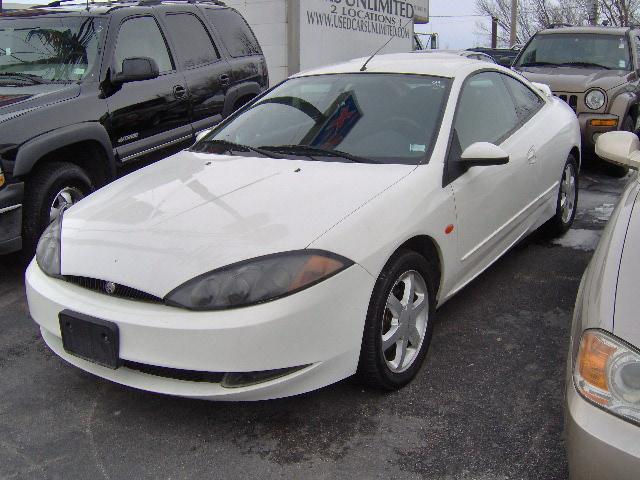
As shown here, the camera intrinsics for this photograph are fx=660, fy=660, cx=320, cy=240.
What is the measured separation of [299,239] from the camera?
267 cm

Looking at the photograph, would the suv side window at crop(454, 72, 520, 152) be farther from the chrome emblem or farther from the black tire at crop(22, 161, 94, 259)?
the black tire at crop(22, 161, 94, 259)

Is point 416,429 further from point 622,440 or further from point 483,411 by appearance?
point 622,440

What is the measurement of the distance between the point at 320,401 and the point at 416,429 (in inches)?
18.5

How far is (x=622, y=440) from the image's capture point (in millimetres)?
1781

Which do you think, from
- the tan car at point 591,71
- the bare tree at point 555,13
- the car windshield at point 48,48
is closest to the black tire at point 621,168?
the tan car at point 591,71

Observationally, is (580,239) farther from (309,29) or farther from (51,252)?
(309,29)

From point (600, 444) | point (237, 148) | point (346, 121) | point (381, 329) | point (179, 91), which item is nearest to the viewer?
point (600, 444)

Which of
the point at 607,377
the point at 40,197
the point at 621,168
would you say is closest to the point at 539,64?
the point at 621,168

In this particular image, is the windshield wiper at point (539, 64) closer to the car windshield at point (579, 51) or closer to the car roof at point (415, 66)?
the car windshield at point (579, 51)

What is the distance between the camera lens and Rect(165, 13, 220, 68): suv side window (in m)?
5.95

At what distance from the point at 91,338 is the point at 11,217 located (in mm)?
1997

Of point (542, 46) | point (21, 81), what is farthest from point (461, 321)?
point (542, 46)

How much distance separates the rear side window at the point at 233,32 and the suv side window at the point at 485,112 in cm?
310

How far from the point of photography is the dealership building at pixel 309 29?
967 centimetres
